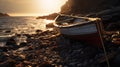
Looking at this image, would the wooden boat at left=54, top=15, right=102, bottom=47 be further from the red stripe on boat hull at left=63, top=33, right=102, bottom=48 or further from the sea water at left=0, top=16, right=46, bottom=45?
the sea water at left=0, top=16, right=46, bottom=45

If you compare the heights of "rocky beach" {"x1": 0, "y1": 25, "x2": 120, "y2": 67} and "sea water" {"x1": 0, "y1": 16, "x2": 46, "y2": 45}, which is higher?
"rocky beach" {"x1": 0, "y1": 25, "x2": 120, "y2": 67}

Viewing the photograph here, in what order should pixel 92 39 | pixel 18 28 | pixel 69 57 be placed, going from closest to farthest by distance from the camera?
pixel 69 57, pixel 92 39, pixel 18 28

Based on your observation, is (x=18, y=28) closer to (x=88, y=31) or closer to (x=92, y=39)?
(x=88, y=31)

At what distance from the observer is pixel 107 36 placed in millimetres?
17688

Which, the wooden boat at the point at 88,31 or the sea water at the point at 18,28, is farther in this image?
the sea water at the point at 18,28

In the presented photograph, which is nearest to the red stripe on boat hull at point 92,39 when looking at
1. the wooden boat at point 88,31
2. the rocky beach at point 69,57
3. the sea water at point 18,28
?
the wooden boat at point 88,31

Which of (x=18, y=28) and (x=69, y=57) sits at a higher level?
(x=69, y=57)

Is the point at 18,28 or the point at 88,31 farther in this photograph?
the point at 18,28

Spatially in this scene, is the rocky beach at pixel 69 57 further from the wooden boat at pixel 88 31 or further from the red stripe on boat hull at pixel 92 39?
the wooden boat at pixel 88 31

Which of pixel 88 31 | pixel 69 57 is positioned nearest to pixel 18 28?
pixel 88 31

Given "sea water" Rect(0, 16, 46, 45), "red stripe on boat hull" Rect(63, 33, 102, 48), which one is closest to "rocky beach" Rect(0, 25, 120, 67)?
"red stripe on boat hull" Rect(63, 33, 102, 48)

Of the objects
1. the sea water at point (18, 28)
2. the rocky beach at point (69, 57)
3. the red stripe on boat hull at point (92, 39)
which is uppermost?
the red stripe on boat hull at point (92, 39)

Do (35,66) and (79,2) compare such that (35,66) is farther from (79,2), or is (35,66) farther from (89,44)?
(79,2)

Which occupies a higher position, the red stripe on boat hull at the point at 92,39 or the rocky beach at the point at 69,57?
the red stripe on boat hull at the point at 92,39
